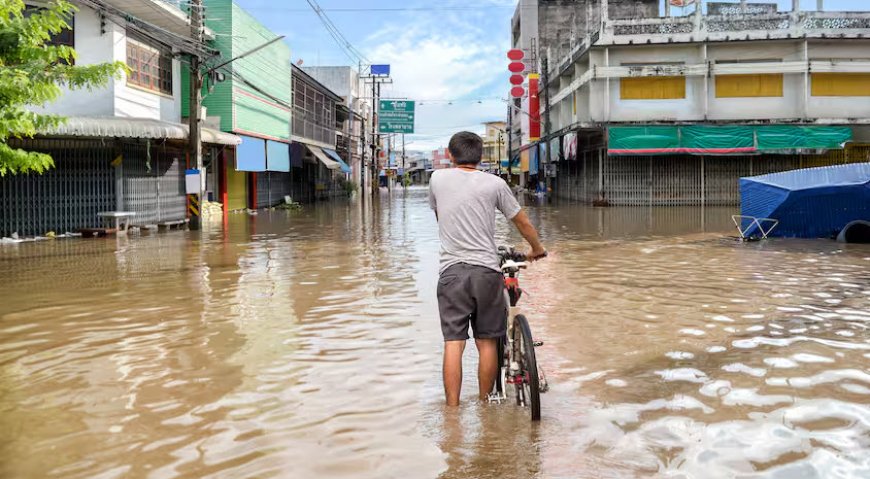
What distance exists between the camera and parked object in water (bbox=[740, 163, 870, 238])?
1513 centimetres

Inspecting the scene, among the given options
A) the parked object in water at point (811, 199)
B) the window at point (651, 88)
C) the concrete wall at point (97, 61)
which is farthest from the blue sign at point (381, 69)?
the parked object in water at point (811, 199)

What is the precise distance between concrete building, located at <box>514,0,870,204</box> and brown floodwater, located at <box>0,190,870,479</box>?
23749 mm

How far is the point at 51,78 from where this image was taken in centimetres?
1018

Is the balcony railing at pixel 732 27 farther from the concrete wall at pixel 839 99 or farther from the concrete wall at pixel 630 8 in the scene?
the concrete wall at pixel 630 8

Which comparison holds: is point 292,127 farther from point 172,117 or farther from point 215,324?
point 215,324

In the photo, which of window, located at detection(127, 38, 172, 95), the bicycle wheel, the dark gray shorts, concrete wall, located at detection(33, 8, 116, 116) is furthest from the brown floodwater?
window, located at detection(127, 38, 172, 95)

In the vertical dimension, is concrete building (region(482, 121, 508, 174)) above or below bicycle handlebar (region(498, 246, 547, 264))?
above

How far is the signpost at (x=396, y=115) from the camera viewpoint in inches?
2130

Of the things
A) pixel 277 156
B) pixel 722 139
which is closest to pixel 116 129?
pixel 277 156

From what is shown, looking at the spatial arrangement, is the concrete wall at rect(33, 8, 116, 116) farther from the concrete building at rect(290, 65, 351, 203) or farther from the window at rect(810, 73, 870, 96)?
the window at rect(810, 73, 870, 96)

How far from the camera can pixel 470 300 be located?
15.1 feet

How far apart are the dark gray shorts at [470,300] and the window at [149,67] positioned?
1912cm

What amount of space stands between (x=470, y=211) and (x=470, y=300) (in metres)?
0.54

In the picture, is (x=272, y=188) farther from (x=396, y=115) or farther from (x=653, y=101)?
(x=653, y=101)
